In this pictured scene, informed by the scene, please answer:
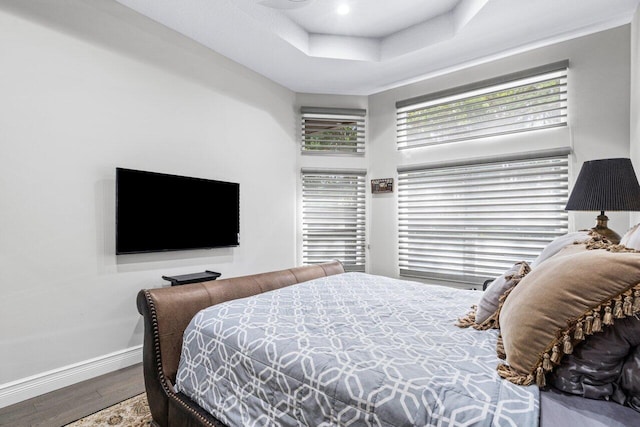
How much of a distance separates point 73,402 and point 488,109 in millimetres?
4416

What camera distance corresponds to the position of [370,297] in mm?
1921

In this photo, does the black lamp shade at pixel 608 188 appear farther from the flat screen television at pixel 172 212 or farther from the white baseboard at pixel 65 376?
the white baseboard at pixel 65 376

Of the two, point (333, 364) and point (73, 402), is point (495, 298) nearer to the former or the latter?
point (333, 364)

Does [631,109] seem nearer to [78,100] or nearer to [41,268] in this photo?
[78,100]

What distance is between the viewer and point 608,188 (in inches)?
75.1

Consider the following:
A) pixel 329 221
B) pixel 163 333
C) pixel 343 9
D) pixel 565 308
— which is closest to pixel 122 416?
pixel 163 333

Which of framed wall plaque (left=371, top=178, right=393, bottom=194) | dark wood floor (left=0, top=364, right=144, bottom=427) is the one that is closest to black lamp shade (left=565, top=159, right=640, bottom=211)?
framed wall plaque (left=371, top=178, right=393, bottom=194)

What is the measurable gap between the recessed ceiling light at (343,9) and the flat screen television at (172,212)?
201 cm

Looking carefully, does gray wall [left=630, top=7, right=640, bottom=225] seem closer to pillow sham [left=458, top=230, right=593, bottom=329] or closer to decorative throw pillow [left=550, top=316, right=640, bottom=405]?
pillow sham [left=458, top=230, right=593, bottom=329]

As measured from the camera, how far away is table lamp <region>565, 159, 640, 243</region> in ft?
6.08

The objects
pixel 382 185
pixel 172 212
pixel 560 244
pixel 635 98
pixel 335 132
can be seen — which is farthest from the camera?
pixel 335 132

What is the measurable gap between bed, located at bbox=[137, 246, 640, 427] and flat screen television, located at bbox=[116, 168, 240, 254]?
1161 mm

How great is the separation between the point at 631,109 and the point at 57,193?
15.1 ft

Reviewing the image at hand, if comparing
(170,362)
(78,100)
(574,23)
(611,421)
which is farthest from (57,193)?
(574,23)
